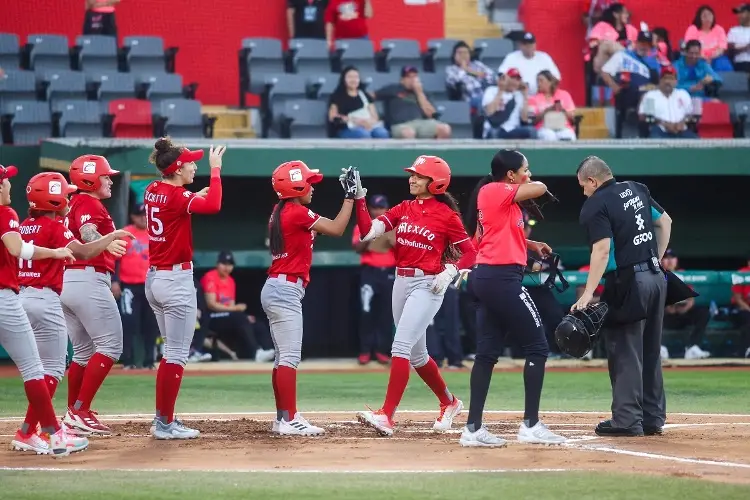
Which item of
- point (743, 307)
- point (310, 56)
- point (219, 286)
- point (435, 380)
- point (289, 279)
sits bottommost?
point (743, 307)

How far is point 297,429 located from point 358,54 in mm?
9953

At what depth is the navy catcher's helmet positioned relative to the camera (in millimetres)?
8000

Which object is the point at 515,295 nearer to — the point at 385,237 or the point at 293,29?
the point at 385,237

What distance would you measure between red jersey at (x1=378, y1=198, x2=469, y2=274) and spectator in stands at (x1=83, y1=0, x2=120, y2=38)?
9.40 metres

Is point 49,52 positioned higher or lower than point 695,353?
higher

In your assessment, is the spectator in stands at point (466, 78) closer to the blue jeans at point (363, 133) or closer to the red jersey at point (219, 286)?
the blue jeans at point (363, 133)

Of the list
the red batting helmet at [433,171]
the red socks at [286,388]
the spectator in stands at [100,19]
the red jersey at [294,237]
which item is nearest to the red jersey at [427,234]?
the red batting helmet at [433,171]

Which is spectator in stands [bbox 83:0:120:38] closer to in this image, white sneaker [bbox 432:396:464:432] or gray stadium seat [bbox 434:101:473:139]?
gray stadium seat [bbox 434:101:473:139]

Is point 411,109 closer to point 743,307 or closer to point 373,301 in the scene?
point 373,301

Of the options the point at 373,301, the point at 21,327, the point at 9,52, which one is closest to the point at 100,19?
the point at 9,52

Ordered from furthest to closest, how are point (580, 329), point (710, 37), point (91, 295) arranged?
point (710, 37) < point (91, 295) < point (580, 329)

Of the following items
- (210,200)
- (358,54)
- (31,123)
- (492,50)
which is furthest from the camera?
(492,50)

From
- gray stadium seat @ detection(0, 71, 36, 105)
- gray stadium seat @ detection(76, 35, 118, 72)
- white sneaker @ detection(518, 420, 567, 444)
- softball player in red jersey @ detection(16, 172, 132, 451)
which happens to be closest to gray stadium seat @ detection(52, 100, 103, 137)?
gray stadium seat @ detection(0, 71, 36, 105)

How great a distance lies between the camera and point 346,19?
689 inches
